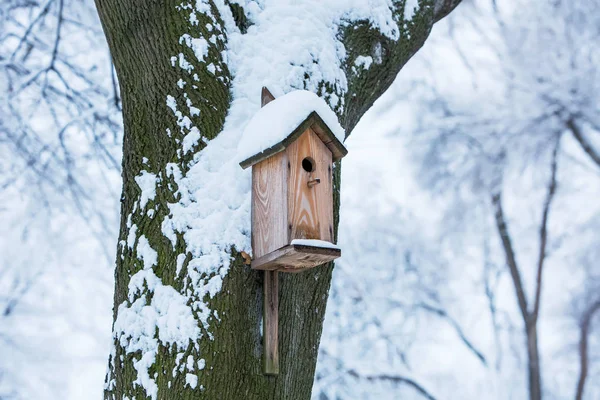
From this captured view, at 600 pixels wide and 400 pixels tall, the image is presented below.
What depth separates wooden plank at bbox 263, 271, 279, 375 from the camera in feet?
6.43

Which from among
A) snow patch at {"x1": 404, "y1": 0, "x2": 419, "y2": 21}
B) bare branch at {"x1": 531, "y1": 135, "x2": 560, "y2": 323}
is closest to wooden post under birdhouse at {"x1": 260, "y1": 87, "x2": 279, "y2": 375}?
snow patch at {"x1": 404, "y1": 0, "x2": 419, "y2": 21}

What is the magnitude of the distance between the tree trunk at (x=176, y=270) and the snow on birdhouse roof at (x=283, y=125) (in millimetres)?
190

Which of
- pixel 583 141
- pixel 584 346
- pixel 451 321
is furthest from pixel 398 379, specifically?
pixel 583 141

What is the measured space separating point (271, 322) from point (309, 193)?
0.40 m

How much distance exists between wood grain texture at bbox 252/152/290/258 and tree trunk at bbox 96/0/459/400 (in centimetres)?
10

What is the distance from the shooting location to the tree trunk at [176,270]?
1.92m

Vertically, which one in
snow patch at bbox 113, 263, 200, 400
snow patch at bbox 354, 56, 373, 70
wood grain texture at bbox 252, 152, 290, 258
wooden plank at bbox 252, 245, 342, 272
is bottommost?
snow patch at bbox 113, 263, 200, 400

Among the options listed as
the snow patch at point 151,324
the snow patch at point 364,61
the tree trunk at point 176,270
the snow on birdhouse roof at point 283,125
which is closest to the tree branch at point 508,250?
the snow patch at point 364,61

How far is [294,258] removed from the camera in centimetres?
190

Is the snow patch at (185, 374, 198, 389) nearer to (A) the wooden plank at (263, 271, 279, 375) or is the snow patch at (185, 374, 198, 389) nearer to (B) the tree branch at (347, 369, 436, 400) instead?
(A) the wooden plank at (263, 271, 279, 375)

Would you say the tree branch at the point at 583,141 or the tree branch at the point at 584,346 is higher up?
the tree branch at the point at 583,141

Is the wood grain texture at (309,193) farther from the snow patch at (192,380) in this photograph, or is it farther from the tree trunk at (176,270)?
the snow patch at (192,380)

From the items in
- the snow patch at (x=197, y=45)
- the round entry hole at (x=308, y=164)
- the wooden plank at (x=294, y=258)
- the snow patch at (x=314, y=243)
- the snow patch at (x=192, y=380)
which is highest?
the snow patch at (x=197, y=45)

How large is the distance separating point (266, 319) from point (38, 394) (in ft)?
17.3
